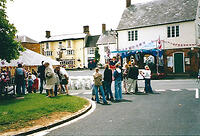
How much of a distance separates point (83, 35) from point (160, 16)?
3193 centimetres

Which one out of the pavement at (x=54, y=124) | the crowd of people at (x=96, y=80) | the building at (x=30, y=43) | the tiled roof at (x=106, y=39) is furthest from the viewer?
the tiled roof at (x=106, y=39)

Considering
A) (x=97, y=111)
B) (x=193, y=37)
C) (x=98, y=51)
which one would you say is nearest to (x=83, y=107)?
(x=97, y=111)

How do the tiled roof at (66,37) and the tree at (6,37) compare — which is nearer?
the tree at (6,37)

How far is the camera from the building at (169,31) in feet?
87.6

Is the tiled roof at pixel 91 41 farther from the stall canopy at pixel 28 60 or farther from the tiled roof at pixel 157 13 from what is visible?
the stall canopy at pixel 28 60

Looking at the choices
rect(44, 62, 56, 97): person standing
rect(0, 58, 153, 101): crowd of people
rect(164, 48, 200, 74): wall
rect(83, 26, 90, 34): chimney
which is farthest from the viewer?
rect(83, 26, 90, 34): chimney

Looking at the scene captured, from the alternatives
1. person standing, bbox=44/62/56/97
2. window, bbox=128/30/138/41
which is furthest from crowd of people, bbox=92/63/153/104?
window, bbox=128/30/138/41

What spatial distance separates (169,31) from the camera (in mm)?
28438

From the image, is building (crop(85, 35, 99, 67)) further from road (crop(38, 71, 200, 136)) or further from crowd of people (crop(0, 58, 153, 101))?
road (crop(38, 71, 200, 136))

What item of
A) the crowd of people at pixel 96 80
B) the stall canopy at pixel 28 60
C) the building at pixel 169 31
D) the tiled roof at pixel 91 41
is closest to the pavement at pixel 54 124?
the crowd of people at pixel 96 80

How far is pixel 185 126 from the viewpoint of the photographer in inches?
253

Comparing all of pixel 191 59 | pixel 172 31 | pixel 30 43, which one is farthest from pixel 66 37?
pixel 191 59

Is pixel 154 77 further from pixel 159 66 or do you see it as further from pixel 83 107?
pixel 83 107

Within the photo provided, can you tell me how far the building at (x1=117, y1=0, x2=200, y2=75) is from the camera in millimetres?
26688
